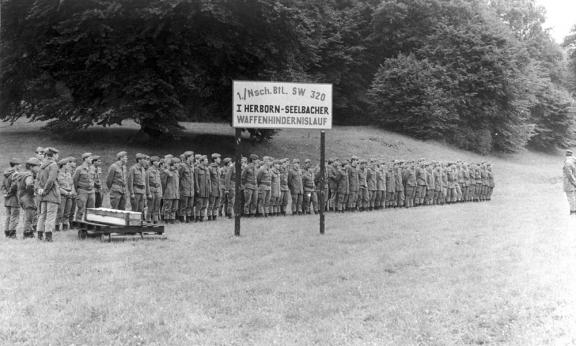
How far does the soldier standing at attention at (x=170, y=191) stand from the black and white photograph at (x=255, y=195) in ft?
0.25

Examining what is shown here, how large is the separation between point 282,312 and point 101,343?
2.26m

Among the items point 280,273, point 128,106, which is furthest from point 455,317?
point 128,106

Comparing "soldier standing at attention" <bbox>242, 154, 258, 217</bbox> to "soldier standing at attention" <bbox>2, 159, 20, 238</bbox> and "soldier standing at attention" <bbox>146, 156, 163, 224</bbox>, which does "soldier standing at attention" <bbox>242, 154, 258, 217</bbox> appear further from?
"soldier standing at attention" <bbox>2, 159, 20, 238</bbox>

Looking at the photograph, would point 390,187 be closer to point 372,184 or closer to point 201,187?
point 372,184

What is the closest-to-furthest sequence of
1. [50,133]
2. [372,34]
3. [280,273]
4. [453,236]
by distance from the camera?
1. [280,273]
2. [453,236]
3. [50,133]
4. [372,34]

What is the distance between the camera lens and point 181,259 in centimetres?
1056

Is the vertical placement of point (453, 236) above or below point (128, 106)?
below

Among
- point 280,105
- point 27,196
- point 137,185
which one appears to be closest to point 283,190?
point 137,185

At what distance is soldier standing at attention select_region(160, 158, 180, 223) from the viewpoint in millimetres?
15852

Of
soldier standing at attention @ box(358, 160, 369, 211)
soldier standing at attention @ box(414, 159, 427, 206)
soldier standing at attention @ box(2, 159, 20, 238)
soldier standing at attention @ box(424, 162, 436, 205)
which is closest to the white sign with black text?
soldier standing at attention @ box(2, 159, 20, 238)

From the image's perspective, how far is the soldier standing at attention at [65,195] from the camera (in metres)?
14.0

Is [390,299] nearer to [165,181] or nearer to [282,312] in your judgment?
[282,312]

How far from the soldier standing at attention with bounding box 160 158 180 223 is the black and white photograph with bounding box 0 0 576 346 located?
76 mm

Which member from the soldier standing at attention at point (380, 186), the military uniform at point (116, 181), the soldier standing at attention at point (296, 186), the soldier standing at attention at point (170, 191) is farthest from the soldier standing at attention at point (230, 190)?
the soldier standing at attention at point (380, 186)
